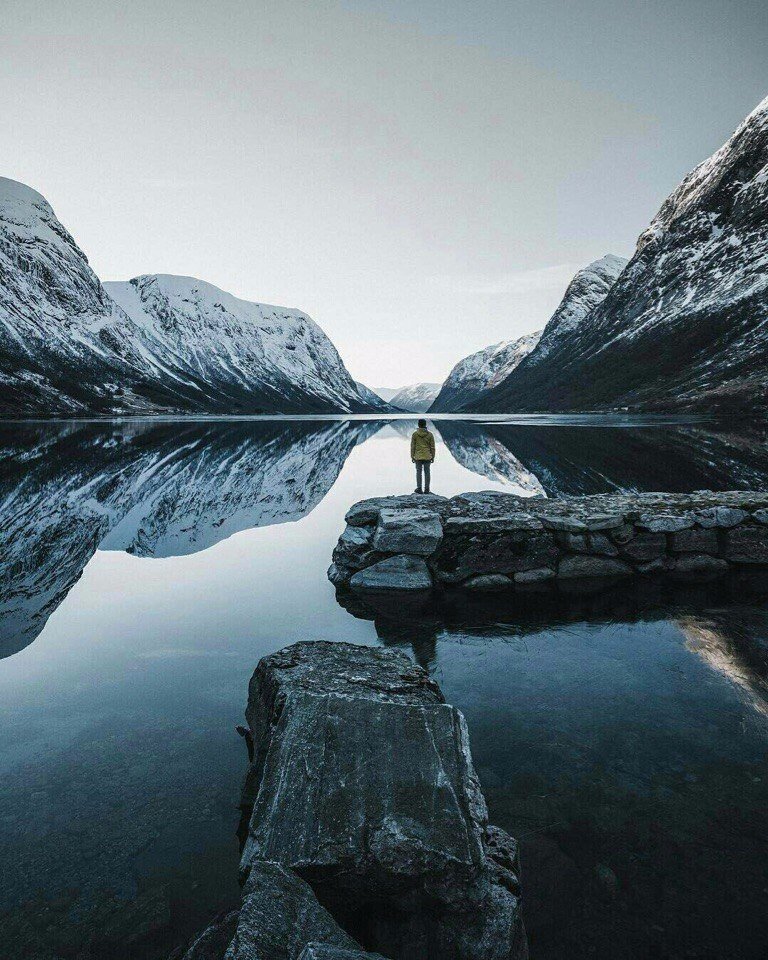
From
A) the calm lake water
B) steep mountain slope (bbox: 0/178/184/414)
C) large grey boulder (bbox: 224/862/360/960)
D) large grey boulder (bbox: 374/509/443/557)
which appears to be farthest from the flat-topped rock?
steep mountain slope (bbox: 0/178/184/414)

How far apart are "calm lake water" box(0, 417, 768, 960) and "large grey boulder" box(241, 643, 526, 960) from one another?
66 centimetres

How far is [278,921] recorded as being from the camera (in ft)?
10.1

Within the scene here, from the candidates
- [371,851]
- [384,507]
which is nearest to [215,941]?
[371,851]

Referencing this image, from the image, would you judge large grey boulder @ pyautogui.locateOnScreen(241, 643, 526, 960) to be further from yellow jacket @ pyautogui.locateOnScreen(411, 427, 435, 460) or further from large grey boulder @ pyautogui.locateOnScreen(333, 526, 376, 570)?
yellow jacket @ pyautogui.locateOnScreen(411, 427, 435, 460)

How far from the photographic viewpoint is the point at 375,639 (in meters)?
8.65

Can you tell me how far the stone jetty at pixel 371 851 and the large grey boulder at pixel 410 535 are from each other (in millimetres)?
6585

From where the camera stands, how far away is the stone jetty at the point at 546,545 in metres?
11.2

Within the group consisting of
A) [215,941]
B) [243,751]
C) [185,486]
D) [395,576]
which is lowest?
[243,751]

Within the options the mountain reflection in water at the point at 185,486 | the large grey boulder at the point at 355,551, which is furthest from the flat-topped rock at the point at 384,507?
the mountain reflection in water at the point at 185,486

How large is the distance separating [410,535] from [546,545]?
3.18 m

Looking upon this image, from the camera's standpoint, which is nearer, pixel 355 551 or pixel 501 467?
pixel 355 551

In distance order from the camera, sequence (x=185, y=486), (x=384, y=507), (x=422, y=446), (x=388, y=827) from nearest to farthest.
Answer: (x=388, y=827) < (x=384, y=507) < (x=422, y=446) < (x=185, y=486)

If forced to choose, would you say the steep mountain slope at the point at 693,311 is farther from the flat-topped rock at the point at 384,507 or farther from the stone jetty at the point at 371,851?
the stone jetty at the point at 371,851

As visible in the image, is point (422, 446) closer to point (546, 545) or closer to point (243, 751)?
point (546, 545)
